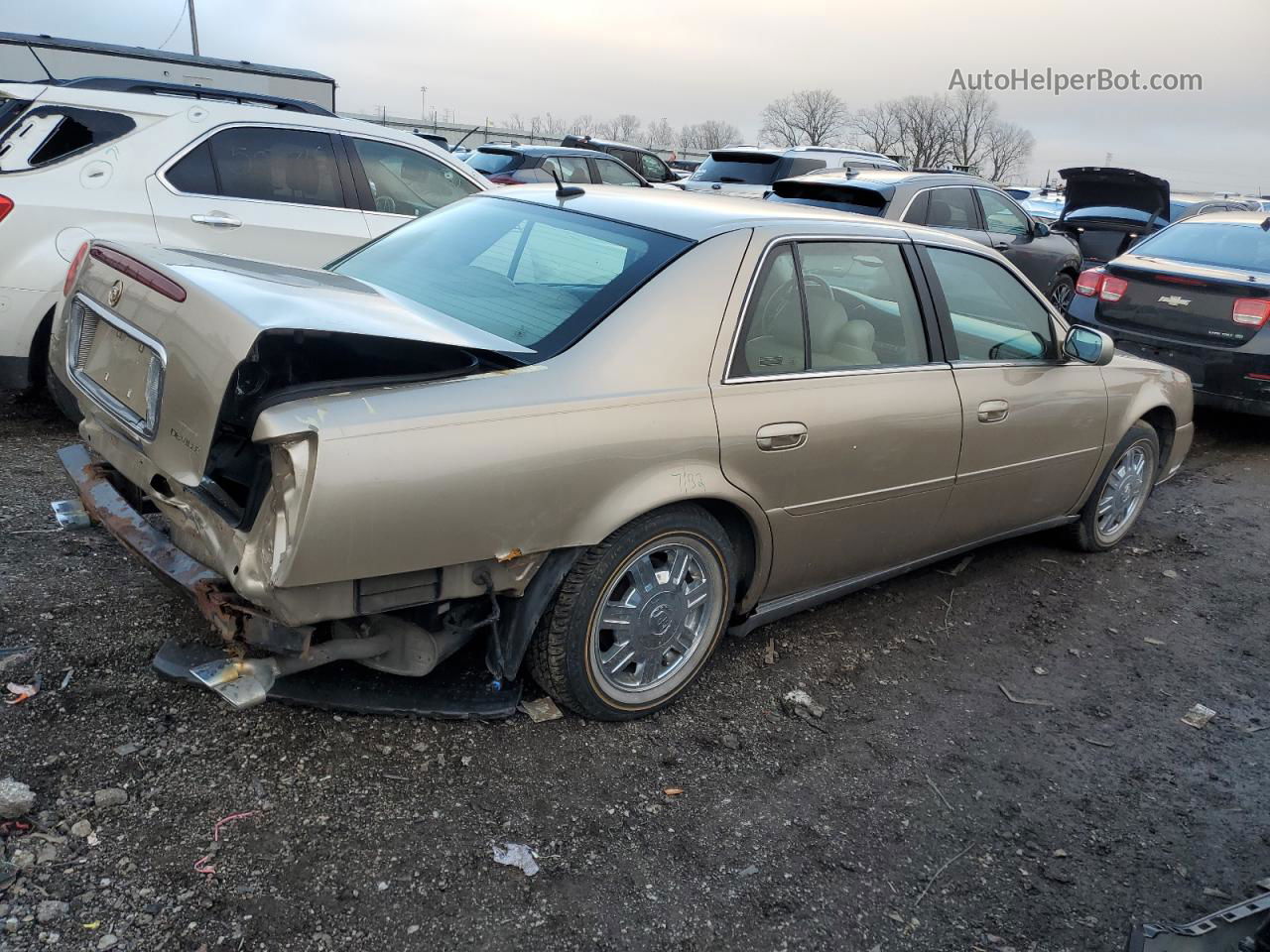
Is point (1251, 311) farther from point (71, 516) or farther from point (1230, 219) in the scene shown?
point (71, 516)

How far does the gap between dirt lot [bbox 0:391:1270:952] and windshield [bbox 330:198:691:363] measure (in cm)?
127

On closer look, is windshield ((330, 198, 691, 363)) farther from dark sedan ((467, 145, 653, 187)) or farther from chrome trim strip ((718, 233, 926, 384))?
dark sedan ((467, 145, 653, 187))

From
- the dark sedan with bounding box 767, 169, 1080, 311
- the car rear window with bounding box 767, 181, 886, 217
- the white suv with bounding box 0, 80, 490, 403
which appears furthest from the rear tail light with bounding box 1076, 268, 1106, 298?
the white suv with bounding box 0, 80, 490, 403

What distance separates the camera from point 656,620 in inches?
128

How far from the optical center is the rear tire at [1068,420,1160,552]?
5.01 m

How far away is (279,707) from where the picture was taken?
3131 millimetres

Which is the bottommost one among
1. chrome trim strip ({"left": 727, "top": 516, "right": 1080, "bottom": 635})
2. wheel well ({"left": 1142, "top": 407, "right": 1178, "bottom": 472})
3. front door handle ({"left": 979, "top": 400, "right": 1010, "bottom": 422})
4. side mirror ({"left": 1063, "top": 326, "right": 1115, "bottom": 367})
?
chrome trim strip ({"left": 727, "top": 516, "right": 1080, "bottom": 635})

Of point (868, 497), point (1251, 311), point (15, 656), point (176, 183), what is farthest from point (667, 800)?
point (1251, 311)

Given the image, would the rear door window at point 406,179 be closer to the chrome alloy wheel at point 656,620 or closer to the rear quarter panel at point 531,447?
the rear quarter panel at point 531,447

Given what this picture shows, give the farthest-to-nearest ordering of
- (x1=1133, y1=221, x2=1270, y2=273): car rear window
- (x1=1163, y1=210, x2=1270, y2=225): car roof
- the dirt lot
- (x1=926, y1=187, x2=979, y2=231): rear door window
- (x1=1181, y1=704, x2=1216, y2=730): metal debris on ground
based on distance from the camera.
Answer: (x1=926, y1=187, x2=979, y2=231): rear door window < (x1=1163, y1=210, x2=1270, y2=225): car roof < (x1=1133, y1=221, x2=1270, y2=273): car rear window < (x1=1181, y1=704, x2=1216, y2=730): metal debris on ground < the dirt lot

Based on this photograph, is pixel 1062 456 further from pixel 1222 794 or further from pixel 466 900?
pixel 466 900

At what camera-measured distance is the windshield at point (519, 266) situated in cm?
311

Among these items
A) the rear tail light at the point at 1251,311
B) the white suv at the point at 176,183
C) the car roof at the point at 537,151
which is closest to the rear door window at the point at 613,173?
the car roof at the point at 537,151

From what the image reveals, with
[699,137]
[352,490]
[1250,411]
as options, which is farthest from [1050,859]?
[699,137]
